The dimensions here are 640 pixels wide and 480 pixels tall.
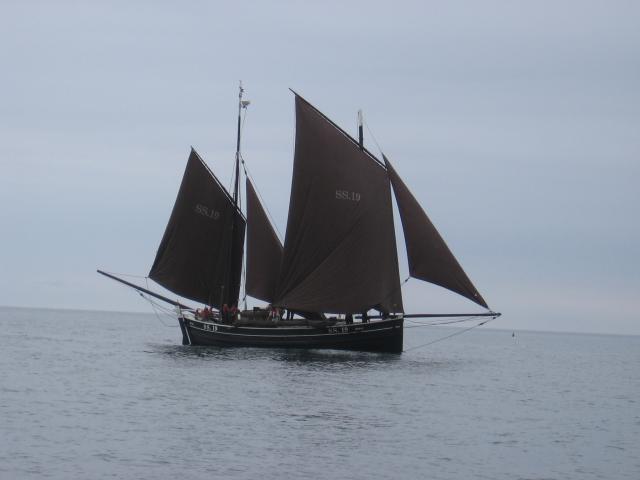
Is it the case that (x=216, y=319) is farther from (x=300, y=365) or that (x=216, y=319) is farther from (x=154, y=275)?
(x=300, y=365)

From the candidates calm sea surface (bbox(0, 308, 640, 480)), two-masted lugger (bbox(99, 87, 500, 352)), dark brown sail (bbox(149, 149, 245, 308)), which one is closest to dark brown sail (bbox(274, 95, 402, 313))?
two-masted lugger (bbox(99, 87, 500, 352))

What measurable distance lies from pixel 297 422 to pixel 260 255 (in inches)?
1381

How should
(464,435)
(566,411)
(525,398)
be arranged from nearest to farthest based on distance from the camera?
(464,435) < (566,411) < (525,398)

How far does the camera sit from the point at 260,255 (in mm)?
75875

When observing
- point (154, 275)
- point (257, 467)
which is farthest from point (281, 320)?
point (257, 467)

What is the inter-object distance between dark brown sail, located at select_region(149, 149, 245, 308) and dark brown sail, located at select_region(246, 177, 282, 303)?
154 centimetres

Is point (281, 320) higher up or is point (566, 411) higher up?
point (281, 320)

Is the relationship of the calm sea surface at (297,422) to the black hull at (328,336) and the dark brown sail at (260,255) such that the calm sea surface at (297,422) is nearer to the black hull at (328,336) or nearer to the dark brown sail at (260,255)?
the black hull at (328,336)

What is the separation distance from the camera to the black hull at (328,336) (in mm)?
71500

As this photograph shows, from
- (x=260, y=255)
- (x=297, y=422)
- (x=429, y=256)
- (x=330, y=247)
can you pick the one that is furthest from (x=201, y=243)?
(x=297, y=422)

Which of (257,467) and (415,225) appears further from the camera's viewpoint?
(415,225)

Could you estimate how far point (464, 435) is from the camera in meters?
41.2

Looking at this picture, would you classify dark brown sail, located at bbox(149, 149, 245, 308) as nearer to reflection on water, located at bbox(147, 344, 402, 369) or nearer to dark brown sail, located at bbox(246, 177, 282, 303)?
dark brown sail, located at bbox(246, 177, 282, 303)

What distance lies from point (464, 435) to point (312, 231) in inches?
1215
